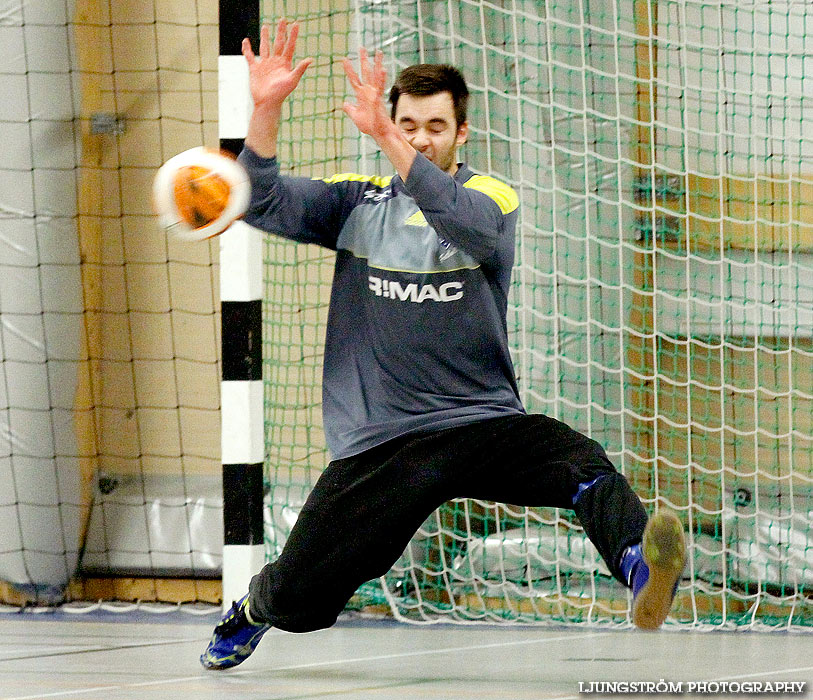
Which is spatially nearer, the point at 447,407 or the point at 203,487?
the point at 447,407

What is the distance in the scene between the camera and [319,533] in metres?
2.84

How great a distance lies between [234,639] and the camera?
312cm

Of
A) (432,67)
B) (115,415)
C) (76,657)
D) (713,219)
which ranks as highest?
(432,67)

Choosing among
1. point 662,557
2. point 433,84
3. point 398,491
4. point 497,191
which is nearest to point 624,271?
point 497,191

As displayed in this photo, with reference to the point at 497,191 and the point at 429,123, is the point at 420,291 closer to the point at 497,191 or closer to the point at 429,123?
the point at 497,191

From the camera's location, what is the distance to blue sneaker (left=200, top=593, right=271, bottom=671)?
311 centimetres

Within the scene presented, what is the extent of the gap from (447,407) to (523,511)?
1.63m

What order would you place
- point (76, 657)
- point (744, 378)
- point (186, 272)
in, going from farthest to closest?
point (186, 272)
point (744, 378)
point (76, 657)

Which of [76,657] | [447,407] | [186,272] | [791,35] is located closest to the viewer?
[447,407]

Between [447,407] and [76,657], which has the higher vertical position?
[447,407]

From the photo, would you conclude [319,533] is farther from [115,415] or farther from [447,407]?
[115,415]

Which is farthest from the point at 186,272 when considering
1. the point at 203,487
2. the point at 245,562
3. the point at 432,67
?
the point at 432,67

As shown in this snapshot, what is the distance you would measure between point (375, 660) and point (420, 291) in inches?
47.3

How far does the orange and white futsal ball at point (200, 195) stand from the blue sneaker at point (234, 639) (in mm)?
1061
